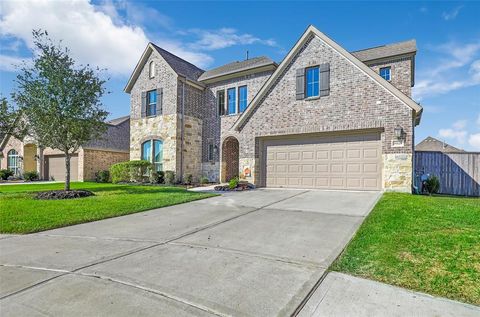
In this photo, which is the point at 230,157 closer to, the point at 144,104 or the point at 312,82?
the point at 144,104

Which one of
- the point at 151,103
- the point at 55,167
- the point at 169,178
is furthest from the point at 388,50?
the point at 55,167

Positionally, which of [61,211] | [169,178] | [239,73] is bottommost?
[61,211]

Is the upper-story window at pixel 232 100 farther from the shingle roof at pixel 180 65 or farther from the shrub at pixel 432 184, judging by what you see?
the shrub at pixel 432 184

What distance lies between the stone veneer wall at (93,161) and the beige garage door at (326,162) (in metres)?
14.7

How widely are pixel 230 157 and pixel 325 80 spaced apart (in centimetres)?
790

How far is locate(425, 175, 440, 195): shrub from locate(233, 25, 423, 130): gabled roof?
8.98 feet

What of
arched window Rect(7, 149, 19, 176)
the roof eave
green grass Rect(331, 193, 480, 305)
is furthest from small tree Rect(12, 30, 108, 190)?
arched window Rect(7, 149, 19, 176)

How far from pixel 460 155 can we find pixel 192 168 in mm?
14382

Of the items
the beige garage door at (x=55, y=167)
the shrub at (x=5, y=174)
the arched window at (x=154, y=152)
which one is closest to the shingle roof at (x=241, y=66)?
the arched window at (x=154, y=152)

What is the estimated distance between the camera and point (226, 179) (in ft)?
55.2

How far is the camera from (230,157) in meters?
17.3

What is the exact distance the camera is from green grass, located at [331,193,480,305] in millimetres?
2891

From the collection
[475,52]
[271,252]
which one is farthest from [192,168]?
[475,52]

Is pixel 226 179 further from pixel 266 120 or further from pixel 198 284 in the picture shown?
pixel 198 284
